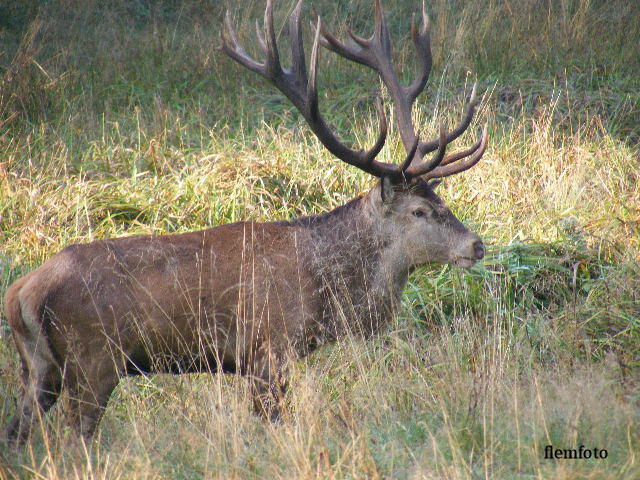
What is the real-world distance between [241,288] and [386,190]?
1.19m

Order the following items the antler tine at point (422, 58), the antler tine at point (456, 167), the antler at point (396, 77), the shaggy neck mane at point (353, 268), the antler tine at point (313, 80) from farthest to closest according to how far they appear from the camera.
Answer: the antler tine at point (422, 58) → the antler at point (396, 77) → the antler tine at point (456, 167) → the shaggy neck mane at point (353, 268) → the antler tine at point (313, 80)

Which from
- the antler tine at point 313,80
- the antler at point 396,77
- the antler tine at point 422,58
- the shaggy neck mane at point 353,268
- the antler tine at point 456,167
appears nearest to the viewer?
the antler tine at point 313,80

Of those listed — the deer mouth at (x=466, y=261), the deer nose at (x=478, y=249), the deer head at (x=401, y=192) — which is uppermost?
the deer head at (x=401, y=192)

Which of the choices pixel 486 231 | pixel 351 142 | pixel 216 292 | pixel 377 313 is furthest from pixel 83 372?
pixel 351 142

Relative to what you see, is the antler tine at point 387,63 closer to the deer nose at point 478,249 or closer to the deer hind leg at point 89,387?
the deer nose at point 478,249

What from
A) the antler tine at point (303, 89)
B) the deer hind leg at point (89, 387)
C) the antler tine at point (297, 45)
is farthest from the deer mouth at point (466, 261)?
the deer hind leg at point (89, 387)

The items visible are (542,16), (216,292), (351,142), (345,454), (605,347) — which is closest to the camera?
(345,454)

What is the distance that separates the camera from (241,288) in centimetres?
474

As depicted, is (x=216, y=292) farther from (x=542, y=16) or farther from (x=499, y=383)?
(x=542, y=16)

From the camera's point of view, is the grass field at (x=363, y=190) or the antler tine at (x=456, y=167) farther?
the antler tine at (x=456, y=167)

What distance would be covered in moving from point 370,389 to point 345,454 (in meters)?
0.98

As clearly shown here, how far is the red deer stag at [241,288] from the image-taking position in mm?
4320

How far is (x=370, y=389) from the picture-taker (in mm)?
4336

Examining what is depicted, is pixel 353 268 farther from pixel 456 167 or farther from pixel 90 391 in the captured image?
pixel 90 391
